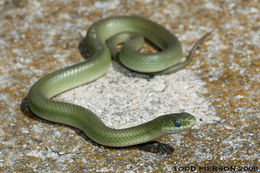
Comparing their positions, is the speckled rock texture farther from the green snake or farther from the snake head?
the snake head

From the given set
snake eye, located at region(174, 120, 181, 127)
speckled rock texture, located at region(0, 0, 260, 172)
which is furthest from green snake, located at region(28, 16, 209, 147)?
speckled rock texture, located at region(0, 0, 260, 172)

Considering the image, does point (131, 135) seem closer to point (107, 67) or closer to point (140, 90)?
point (140, 90)

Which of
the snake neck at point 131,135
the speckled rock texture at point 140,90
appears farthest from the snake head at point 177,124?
the speckled rock texture at point 140,90

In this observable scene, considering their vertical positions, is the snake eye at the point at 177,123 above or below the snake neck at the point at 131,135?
above

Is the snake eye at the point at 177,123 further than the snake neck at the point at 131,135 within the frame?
No

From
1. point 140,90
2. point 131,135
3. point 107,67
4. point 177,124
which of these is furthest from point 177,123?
point 107,67

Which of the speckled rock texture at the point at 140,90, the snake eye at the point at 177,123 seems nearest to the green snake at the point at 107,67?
the snake eye at the point at 177,123

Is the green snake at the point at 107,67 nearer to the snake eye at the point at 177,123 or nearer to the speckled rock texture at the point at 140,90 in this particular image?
the snake eye at the point at 177,123
